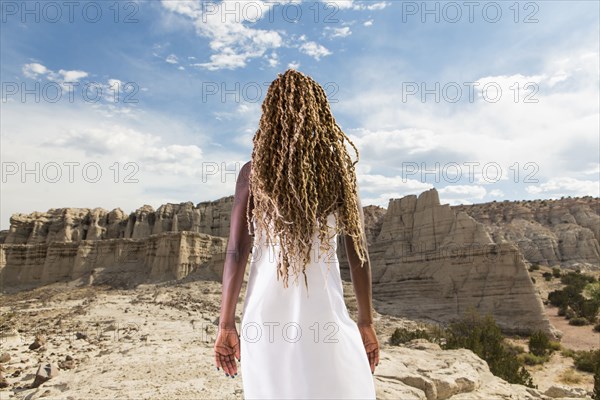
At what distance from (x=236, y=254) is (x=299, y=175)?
25.1 inches

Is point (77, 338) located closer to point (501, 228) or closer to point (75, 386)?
point (75, 386)

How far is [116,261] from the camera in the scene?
122 ft

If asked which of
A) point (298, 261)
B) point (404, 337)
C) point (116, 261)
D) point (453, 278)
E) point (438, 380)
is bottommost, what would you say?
point (404, 337)

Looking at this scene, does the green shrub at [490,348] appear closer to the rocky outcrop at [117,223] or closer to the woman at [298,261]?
the woman at [298,261]

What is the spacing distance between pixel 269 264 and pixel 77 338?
9.96 meters

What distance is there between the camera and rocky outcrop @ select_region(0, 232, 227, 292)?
34094 millimetres

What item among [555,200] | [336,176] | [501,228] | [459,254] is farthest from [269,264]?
[555,200]

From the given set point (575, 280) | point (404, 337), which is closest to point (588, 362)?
point (404, 337)

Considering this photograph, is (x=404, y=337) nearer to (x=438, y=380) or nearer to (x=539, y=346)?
(x=539, y=346)

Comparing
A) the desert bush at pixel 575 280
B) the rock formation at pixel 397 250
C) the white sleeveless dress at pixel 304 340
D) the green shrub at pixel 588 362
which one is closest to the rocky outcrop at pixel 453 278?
the rock formation at pixel 397 250

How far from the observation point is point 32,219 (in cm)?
5684

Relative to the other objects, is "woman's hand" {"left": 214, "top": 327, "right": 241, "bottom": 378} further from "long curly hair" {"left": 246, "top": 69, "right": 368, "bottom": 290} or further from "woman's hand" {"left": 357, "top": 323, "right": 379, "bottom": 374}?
"woman's hand" {"left": 357, "top": 323, "right": 379, "bottom": 374}

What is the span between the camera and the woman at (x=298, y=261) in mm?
2150

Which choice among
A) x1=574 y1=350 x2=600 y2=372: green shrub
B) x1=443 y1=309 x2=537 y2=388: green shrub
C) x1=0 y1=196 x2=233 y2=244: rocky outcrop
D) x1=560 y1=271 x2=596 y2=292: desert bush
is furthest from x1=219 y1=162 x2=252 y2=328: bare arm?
x1=0 y1=196 x2=233 y2=244: rocky outcrop
